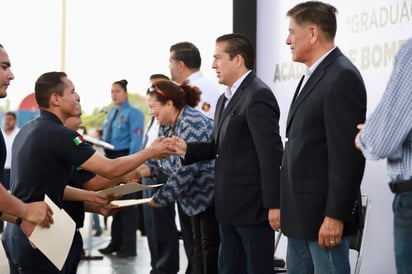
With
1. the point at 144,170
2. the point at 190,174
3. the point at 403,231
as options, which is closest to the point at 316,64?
the point at 403,231

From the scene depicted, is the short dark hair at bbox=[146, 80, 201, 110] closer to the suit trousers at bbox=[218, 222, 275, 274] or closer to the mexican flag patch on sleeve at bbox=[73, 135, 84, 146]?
the suit trousers at bbox=[218, 222, 275, 274]

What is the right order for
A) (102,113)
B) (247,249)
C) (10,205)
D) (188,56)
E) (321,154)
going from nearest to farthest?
(10,205) < (321,154) < (247,249) < (188,56) < (102,113)

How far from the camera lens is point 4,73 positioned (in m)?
3.94

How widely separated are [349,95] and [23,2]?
9.36 meters

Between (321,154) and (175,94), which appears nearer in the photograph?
(321,154)

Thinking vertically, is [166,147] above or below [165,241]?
above

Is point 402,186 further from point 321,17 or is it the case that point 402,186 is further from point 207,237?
point 207,237

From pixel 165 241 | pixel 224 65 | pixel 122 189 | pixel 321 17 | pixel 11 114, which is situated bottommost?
pixel 165 241

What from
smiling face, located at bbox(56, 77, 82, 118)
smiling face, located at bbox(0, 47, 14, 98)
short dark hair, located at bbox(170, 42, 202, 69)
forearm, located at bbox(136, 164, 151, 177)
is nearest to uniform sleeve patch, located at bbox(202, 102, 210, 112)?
short dark hair, located at bbox(170, 42, 202, 69)

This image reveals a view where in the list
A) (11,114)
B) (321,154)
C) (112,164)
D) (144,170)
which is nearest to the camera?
(321,154)

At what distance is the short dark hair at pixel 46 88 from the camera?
433 cm

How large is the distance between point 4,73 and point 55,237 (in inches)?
33.1

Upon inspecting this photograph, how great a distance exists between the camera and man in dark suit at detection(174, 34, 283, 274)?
4.35m

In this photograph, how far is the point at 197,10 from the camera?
9375 mm
